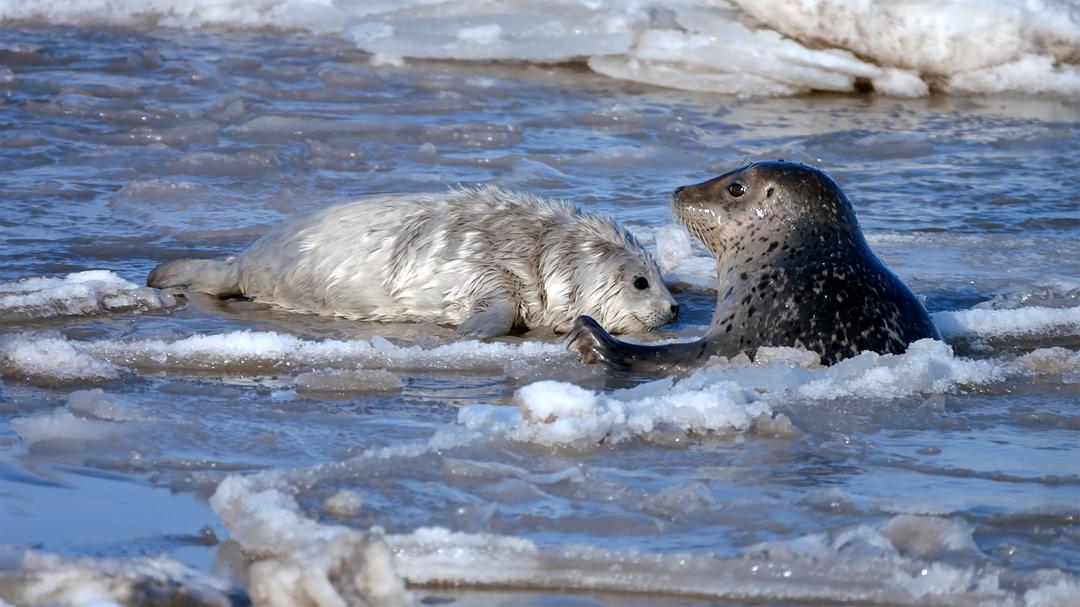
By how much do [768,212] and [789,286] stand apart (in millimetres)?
381

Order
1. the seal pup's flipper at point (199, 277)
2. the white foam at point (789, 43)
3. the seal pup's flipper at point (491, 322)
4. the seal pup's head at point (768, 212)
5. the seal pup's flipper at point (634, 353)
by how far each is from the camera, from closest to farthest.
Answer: the seal pup's flipper at point (634, 353) < the seal pup's head at point (768, 212) < the seal pup's flipper at point (491, 322) < the seal pup's flipper at point (199, 277) < the white foam at point (789, 43)

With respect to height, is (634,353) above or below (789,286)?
below

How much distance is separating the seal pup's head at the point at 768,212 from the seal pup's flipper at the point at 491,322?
672 millimetres

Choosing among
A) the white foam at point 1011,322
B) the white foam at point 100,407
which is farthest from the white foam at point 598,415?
the white foam at point 1011,322

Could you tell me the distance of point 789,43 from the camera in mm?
10016

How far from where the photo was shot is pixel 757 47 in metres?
10.1

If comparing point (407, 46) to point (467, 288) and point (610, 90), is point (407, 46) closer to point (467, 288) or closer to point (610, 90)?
point (610, 90)

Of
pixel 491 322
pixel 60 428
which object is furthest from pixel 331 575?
pixel 491 322

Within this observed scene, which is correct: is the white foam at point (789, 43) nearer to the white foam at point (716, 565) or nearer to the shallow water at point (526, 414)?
the shallow water at point (526, 414)

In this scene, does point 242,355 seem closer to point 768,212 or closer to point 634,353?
point 634,353

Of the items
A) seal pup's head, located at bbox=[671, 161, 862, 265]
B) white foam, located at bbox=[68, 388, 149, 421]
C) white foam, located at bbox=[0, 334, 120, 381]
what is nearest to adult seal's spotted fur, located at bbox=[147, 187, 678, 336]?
seal pup's head, located at bbox=[671, 161, 862, 265]

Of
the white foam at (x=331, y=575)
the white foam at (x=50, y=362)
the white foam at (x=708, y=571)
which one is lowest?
the white foam at (x=50, y=362)

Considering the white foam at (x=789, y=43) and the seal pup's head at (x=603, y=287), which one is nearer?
the seal pup's head at (x=603, y=287)

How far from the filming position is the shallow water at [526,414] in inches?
121
